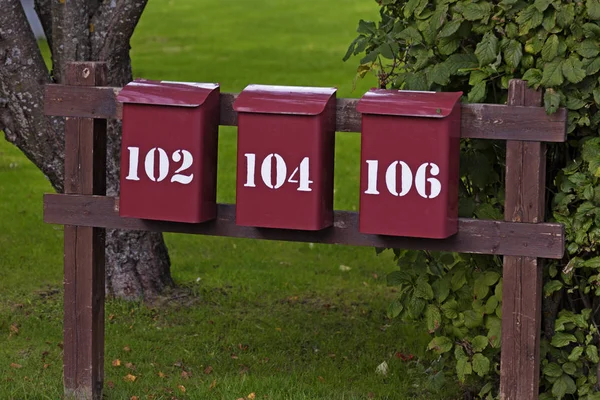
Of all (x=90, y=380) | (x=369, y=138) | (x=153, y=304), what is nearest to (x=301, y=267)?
(x=153, y=304)

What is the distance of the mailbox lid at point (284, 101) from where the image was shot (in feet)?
13.8

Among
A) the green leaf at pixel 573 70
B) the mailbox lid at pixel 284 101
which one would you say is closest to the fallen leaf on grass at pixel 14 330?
the mailbox lid at pixel 284 101

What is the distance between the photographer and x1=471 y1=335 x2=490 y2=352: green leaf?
453cm

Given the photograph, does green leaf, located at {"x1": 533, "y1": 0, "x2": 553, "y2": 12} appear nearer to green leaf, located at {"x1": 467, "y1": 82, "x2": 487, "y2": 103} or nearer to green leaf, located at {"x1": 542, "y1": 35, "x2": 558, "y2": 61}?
green leaf, located at {"x1": 542, "y1": 35, "x2": 558, "y2": 61}

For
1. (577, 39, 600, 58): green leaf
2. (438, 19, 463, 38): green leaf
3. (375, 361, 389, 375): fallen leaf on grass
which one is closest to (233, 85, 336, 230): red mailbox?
(438, 19, 463, 38): green leaf

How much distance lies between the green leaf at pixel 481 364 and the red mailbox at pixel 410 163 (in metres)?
0.63

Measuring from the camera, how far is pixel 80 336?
4762 mm

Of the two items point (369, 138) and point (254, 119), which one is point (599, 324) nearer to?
point (369, 138)

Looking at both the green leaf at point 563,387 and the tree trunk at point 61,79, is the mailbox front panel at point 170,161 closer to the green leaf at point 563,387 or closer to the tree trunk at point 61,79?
the green leaf at point 563,387

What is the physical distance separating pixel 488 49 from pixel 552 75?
29 centimetres

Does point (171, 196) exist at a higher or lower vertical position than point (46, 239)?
higher

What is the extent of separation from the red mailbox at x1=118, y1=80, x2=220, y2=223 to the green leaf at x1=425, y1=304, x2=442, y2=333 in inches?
38.8

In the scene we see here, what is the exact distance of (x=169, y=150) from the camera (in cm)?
438

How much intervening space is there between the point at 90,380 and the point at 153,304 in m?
1.96
